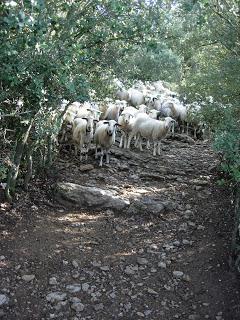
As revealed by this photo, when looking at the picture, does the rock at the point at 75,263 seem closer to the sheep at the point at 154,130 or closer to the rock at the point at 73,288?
the rock at the point at 73,288

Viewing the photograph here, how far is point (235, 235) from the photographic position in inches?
292

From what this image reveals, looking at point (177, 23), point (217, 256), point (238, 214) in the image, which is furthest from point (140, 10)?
point (217, 256)

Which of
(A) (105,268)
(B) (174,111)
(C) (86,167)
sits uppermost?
(B) (174,111)

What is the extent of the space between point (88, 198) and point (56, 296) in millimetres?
3048

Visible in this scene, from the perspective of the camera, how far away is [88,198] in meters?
9.56

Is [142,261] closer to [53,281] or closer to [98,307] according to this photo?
[98,307]

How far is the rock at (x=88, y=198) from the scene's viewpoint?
9.52 meters

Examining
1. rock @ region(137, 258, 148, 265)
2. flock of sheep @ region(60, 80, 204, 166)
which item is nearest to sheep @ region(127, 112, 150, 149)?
flock of sheep @ region(60, 80, 204, 166)

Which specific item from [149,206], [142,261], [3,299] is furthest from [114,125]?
[3,299]

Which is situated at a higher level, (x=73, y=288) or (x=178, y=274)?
(x=178, y=274)

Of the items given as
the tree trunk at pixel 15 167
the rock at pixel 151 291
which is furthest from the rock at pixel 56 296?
the tree trunk at pixel 15 167

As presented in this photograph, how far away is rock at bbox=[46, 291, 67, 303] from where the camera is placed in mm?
6771

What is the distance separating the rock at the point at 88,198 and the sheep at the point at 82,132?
8.66 ft

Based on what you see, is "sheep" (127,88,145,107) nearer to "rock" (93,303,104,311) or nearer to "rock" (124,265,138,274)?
"rock" (124,265,138,274)
